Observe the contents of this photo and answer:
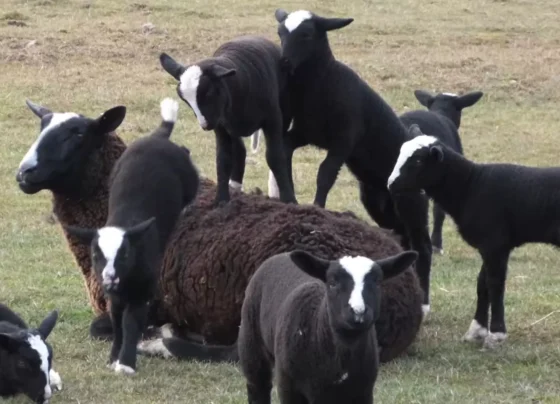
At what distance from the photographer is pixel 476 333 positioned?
30.9ft

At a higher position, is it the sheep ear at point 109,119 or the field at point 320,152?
the sheep ear at point 109,119

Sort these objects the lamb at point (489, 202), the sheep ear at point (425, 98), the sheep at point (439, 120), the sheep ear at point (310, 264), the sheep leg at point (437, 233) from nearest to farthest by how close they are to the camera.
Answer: the sheep ear at point (310, 264)
the lamb at point (489, 202)
the sheep at point (439, 120)
the sheep leg at point (437, 233)
the sheep ear at point (425, 98)

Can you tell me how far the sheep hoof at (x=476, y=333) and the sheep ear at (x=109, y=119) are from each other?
3.08 m

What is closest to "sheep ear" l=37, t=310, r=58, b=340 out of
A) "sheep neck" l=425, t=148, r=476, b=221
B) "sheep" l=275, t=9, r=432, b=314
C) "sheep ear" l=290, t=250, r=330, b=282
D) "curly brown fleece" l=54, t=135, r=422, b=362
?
"curly brown fleece" l=54, t=135, r=422, b=362

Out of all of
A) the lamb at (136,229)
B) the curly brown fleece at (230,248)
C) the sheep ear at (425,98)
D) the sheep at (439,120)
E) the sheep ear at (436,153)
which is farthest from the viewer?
the sheep ear at (425,98)

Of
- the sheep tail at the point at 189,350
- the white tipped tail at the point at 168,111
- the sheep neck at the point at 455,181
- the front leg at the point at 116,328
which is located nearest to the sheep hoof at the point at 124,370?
the front leg at the point at 116,328

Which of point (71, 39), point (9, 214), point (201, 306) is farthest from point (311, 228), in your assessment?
point (71, 39)

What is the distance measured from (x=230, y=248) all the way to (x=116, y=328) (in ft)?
3.63

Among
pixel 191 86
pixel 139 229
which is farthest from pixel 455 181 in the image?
pixel 139 229

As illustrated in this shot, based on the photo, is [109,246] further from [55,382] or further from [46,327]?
[55,382]

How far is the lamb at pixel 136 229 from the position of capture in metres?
8.27

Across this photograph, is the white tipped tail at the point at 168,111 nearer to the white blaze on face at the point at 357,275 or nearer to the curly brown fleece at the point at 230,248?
the curly brown fleece at the point at 230,248

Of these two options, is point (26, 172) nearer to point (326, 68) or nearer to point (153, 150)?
point (153, 150)

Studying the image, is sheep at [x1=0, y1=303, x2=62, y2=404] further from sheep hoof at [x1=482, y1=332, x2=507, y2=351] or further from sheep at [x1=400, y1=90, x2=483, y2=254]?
sheep at [x1=400, y1=90, x2=483, y2=254]
